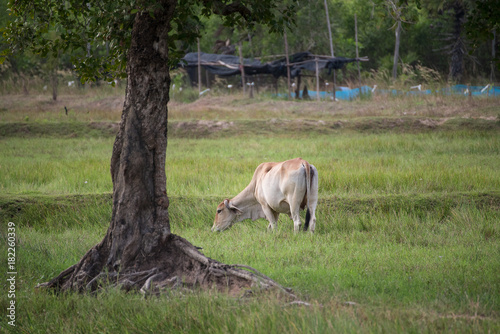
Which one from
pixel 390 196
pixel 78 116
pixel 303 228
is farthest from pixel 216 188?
pixel 78 116

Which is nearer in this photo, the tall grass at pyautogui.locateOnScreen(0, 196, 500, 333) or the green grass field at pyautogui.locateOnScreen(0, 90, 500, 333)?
the tall grass at pyautogui.locateOnScreen(0, 196, 500, 333)

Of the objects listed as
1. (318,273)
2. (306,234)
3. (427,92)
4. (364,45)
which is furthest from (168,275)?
(364,45)

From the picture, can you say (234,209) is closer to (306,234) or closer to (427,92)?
(306,234)

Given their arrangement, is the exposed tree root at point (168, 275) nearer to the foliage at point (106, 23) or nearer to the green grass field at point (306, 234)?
the green grass field at point (306, 234)

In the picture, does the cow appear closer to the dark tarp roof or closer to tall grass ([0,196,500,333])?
tall grass ([0,196,500,333])

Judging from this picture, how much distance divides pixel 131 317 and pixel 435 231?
181 inches

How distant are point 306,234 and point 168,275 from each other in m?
2.61

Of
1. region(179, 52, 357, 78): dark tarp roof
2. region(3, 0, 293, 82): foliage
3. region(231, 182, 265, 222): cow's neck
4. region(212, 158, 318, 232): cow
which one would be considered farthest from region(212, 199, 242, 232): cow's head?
region(179, 52, 357, 78): dark tarp roof

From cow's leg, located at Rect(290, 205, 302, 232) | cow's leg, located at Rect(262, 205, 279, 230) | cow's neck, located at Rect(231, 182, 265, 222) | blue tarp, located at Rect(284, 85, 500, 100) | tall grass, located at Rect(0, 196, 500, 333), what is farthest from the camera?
blue tarp, located at Rect(284, 85, 500, 100)

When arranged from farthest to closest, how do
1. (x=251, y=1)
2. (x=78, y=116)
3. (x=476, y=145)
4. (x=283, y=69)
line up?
(x=283, y=69)
(x=78, y=116)
(x=476, y=145)
(x=251, y=1)

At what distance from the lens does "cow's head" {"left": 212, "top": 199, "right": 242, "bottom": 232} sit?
7.94 meters

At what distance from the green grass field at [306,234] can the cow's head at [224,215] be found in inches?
11.2

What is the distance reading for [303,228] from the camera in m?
7.57

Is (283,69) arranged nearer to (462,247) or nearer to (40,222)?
(40,222)
